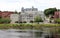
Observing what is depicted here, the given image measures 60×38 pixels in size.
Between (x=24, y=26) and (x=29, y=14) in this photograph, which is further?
(x=29, y=14)

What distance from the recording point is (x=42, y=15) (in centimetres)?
2533

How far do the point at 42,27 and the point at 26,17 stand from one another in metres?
5.88

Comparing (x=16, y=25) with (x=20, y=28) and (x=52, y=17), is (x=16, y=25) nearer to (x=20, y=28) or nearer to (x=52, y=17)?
(x=20, y=28)

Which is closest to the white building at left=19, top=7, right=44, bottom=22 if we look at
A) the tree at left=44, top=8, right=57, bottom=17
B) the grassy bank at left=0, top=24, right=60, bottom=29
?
the tree at left=44, top=8, right=57, bottom=17

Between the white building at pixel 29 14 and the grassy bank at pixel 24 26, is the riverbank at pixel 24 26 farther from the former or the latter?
the white building at pixel 29 14

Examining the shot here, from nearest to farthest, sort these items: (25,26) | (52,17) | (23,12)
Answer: (25,26)
(52,17)
(23,12)

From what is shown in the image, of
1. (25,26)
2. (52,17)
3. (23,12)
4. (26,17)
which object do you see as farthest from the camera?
(23,12)

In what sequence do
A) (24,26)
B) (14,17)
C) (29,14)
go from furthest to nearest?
1. (29,14)
2. (14,17)
3. (24,26)

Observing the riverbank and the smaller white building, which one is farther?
the smaller white building

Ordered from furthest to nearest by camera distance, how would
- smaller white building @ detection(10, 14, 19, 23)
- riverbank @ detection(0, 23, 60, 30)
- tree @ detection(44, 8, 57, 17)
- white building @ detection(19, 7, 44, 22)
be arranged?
white building @ detection(19, 7, 44, 22) < tree @ detection(44, 8, 57, 17) < smaller white building @ detection(10, 14, 19, 23) < riverbank @ detection(0, 23, 60, 30)

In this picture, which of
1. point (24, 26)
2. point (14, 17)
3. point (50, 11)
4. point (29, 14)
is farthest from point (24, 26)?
point (29, 14)

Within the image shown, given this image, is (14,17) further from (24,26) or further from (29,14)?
(24,26)

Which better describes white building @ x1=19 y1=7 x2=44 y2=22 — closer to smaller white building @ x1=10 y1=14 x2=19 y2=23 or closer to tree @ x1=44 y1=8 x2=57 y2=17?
smaller white building @ x1=10 y1=14 x2=19 y2=23

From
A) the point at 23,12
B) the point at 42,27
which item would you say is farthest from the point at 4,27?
the point at 23,12
